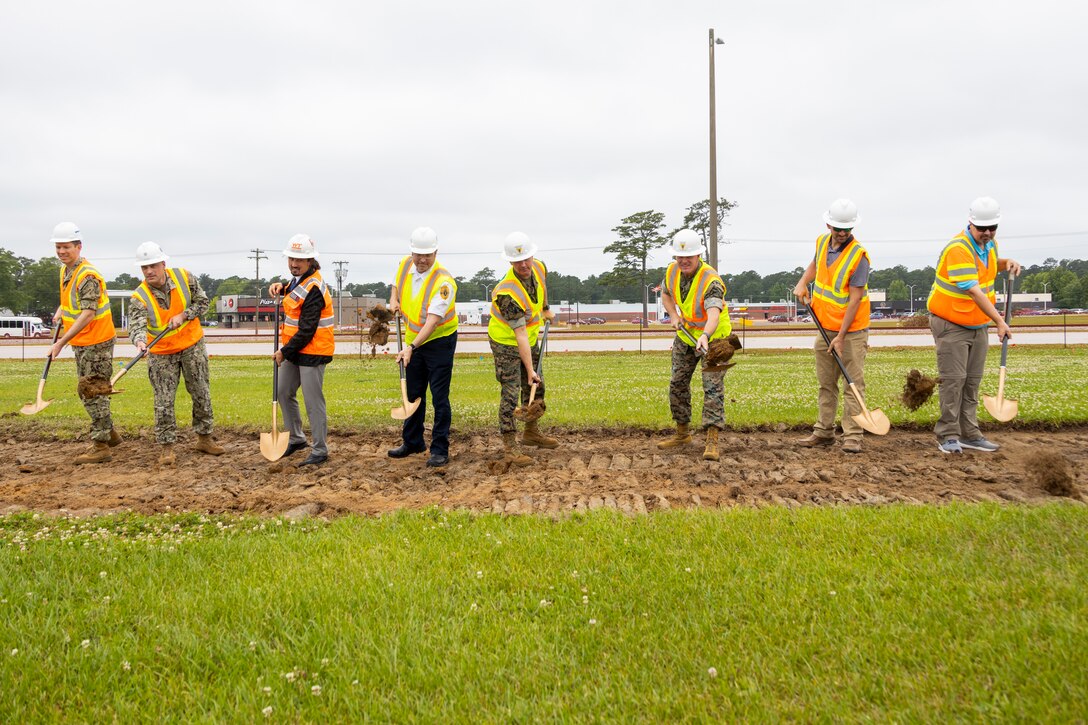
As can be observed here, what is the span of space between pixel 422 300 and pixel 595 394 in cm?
563

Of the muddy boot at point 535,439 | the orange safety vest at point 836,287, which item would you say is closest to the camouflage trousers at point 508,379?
the muddy boot at point 535,439

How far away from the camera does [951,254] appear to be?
7.33 metres

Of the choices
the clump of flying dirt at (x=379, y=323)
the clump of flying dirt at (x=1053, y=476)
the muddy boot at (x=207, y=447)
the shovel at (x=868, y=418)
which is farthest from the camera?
the clump of flying dirt at (x=379, y=323)

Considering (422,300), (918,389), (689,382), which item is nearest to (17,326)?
(422,300)

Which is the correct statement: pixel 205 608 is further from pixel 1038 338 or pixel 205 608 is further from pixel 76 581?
pixel 1038 338

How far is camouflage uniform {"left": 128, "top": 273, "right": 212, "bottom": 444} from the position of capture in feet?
25.5

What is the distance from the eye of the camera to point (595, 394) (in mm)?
12492

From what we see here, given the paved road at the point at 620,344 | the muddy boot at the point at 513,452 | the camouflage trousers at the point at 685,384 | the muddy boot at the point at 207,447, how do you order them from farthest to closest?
1. the paved road at the point at 620,344
2. the muddy boot at the point at 207,447
3. the camouflage trousers at the point at 685,384
4. the muddy boot at the point at 513,452

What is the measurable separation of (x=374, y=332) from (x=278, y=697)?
641 cm

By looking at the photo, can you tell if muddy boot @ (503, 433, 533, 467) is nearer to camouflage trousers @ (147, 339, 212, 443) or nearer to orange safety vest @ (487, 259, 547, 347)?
orange safety vest @ (487, 259, 547, 347)

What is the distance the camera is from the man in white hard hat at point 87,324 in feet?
25.8

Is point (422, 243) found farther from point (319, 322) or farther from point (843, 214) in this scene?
point (843, 214)

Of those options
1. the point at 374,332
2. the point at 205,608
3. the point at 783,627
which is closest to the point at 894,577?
the point at 783,627

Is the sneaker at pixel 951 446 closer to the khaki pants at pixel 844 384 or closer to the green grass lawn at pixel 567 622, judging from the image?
the khaki pants at pixel 844 384
